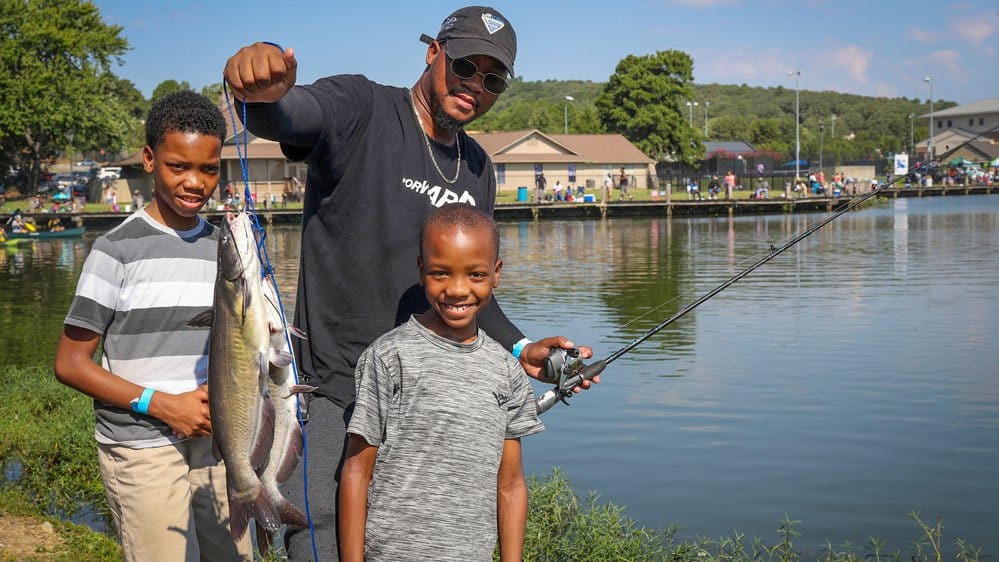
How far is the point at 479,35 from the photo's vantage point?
343 cm

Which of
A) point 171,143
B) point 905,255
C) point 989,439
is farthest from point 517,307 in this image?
point 171,143

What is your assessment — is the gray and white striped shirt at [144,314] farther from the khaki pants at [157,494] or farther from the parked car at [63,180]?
the parked car at [63,180]

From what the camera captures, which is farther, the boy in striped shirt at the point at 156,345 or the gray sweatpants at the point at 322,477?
the boy in striped shirt at the point at 156,345

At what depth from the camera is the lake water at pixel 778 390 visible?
952 centimetres

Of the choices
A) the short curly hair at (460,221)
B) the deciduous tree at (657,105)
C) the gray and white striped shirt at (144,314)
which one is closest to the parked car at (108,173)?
the deciduous tree at (657,105)

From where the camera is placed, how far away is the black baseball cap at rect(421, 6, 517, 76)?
3.40 metres

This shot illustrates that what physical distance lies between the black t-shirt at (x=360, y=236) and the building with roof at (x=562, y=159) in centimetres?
6524

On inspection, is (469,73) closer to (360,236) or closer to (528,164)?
(360,236)

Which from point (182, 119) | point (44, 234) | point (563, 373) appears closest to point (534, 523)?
point (563, 373)

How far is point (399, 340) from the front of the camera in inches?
121

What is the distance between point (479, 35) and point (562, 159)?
228ft

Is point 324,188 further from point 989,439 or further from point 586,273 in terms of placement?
point 586,273

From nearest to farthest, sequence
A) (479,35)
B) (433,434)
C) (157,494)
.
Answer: (433,434), (479,35), (157,494)

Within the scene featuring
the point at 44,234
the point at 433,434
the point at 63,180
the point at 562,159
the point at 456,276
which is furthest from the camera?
the point at 63,180
